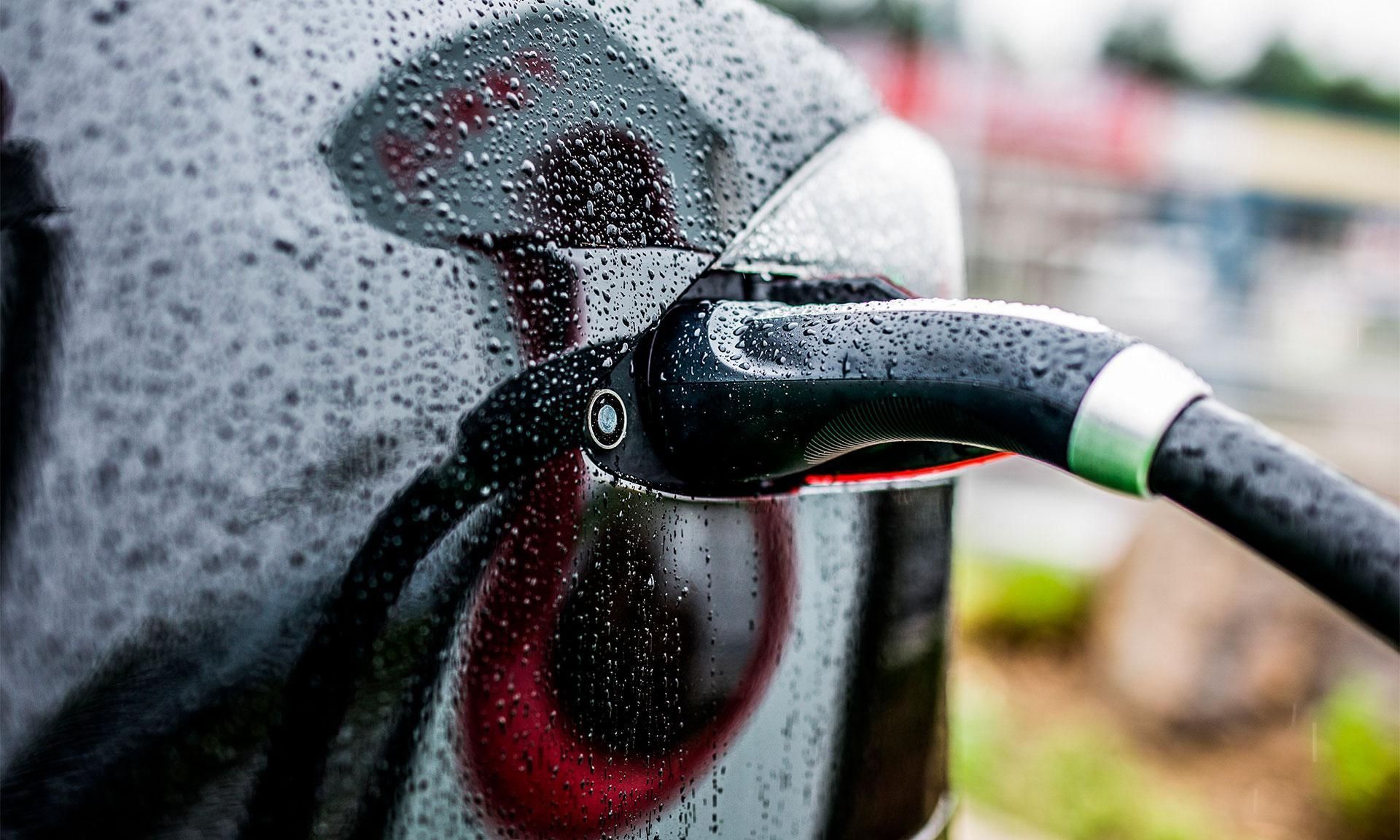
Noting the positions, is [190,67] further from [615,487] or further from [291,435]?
[615,487]

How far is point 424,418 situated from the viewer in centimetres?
67

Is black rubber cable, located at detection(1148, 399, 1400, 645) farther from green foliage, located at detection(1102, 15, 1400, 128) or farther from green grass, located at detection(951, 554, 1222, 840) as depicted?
green foliage, located at detection(1102, 15, 1400, 128)

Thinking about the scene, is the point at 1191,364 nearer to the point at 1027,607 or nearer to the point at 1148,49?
the point at 1027,607

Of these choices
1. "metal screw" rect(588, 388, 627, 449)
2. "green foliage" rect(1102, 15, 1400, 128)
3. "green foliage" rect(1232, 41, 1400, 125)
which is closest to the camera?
"metal screw" rect(588, 388, 627, 449)

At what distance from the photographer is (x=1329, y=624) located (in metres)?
4.69

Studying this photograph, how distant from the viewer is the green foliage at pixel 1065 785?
3777 mm

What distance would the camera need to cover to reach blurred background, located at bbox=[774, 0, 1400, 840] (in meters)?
4.12

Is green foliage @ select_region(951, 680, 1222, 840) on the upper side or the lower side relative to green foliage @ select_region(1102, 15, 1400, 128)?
upper

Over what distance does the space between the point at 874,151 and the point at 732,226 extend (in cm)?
25

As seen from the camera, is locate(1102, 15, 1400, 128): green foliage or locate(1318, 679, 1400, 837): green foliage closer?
locate(1318, 679, 1400, 837): green foliage

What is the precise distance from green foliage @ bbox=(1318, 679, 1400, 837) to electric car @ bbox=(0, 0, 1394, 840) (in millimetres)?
3726

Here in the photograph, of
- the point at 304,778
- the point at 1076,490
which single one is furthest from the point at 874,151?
the point at 1076,490

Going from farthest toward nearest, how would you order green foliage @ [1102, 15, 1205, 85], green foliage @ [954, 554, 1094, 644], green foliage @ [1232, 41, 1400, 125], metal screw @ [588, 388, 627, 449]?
green foliage @ [1102, 15, 1205, 85] < green foliage @ [1232, 41, 1400, 125] < green foliage @ [954, 554, 1094, 644] < metal screw @ [588, 388, 627, 449]

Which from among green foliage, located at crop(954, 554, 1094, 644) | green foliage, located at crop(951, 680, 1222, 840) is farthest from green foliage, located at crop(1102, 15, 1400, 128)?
green foliage, located at crop(951, 680, 1222, 840)
